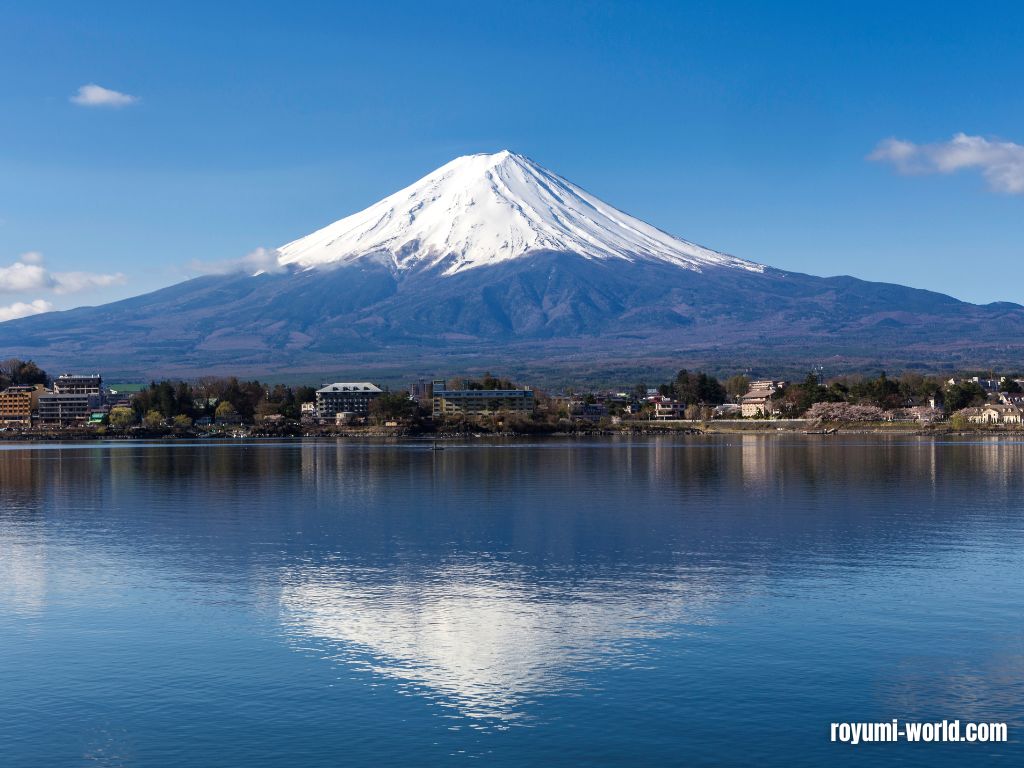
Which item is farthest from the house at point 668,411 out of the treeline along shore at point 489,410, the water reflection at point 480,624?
the water reflection at point 480,624

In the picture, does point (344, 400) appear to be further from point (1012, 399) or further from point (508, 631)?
point (508, 631)

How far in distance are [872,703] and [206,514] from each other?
19.0m

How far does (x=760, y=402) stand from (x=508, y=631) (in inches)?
3676

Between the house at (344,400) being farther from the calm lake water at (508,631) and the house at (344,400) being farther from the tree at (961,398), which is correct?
the calm lake water at (508,631)

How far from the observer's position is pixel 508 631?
13.7 m

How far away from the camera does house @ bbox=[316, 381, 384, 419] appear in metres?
107

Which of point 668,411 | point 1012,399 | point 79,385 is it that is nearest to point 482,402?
point 668,411

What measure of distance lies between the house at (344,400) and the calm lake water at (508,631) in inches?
3052

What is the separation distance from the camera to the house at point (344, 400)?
350ft

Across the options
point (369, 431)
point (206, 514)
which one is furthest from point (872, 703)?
point (369, 431)

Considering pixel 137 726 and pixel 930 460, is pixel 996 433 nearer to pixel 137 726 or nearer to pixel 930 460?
pixel 930 460

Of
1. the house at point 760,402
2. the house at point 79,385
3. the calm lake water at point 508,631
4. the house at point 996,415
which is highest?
the house at point 79,385

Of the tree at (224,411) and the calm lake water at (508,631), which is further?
the tree at (224,411)

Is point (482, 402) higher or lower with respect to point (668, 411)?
higher
